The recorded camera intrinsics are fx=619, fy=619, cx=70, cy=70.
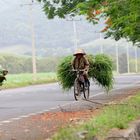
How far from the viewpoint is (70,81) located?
886 inches

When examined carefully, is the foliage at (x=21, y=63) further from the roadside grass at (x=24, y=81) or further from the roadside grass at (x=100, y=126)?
the roadside grass at (x=100, y=126)

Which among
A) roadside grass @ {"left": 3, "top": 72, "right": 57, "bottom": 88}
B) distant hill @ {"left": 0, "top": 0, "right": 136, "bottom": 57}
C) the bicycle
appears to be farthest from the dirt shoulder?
distant hill @ {"left": 0, "top": 0, "right": 136, "bottom": 57}

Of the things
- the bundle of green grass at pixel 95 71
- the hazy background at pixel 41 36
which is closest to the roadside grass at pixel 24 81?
the bundle of green grass at pixel 95 71

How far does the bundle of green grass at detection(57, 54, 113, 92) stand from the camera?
22.2m

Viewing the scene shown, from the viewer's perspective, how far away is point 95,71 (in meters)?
22.6

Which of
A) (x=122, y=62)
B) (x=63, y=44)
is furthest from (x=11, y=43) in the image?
(x=122, y=62)

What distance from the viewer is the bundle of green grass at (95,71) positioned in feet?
72.8

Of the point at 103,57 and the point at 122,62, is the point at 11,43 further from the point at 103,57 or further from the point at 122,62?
the point at 103,57

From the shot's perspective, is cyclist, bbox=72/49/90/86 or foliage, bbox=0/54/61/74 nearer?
cyclist, bbox=72/49/90/86

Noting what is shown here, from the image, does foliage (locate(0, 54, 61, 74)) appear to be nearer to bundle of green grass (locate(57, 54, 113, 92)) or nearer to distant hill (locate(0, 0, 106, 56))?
distant hill (locate(0, 0, 106, 56))

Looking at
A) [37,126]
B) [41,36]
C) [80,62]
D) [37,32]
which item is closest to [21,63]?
[41,36]

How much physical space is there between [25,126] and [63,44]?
152m

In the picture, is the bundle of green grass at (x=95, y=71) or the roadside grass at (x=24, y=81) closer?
the bundle of green grass at (x=95, y=71)

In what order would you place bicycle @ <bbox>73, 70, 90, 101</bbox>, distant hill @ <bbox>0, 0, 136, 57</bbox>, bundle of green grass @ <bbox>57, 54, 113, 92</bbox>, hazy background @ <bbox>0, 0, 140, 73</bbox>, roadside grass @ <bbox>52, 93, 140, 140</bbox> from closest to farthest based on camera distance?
roadside grass @ <bbox>52, 93, 140, 140</bbox>, bicycle @ <bbox>73, 70, 90, 101</bbox>, bundle of green grass @ <bbox>57, 54, 113, 92</bbox>, hazy background @ <bbox>0, 0, 140, 73</bbox>, distant hill @ <bbox>0, 0, 136, 57</bbox>
